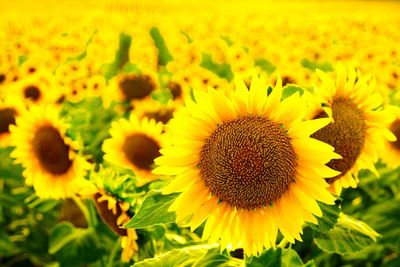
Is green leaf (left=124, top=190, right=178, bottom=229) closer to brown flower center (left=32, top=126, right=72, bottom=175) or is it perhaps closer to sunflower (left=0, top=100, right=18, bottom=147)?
brown flower center (left=32, top=126, right=72, bottom=175)

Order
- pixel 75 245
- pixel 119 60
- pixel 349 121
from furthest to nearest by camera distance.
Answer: pixel 119 60 < pixel 75 245 < pixel 349 121

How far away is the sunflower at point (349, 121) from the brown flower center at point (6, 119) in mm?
1288

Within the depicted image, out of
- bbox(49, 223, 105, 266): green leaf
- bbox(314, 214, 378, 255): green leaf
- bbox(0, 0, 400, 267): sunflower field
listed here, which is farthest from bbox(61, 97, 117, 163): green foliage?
bbox(314, 214, 378, 255): green leaf

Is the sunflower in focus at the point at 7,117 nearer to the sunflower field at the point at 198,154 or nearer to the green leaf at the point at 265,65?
the sunflower field at the point at 198,154

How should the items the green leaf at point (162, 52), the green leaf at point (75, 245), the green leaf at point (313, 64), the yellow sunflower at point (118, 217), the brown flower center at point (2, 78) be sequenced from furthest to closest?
the green leaf at point (162, 52) < the green leaf at point (313, 64) < the brown flower center at point (2, 78) < the green leaf at point (75, 245) < the yellow sunflower at point (118, 217)

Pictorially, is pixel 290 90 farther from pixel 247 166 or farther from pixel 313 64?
pixel 313 64

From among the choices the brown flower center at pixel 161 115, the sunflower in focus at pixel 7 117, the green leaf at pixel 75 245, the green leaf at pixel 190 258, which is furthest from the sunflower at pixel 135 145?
the green leaf at pixel 190 258

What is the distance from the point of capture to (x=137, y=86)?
7.11ft

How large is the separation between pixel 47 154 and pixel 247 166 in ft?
3.14

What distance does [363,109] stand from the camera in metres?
0.83

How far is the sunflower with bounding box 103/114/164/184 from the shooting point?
1459 mm

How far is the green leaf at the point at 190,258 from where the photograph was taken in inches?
31.3

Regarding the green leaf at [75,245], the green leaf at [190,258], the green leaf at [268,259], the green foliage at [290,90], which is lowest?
the green leaf at [75,245]

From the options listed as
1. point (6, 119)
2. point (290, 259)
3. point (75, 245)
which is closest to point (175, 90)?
point (6, 119)
